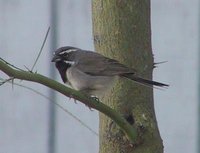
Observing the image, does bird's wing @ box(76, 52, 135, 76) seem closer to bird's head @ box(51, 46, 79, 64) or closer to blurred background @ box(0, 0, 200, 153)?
bird's head @ box(51, 46, 79, 64)

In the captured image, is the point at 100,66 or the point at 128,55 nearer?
the point at 128,55

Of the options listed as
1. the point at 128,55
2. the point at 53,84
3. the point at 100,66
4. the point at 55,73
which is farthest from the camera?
the point at 55,73

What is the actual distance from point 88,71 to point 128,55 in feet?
0.75

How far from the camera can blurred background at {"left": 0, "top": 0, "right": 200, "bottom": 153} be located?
346 cm

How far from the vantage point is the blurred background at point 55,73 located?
3459 mm

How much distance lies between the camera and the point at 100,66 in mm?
2078

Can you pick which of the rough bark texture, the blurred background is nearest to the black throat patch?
the rough bark texture

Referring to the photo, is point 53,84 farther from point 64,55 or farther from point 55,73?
point 55,73

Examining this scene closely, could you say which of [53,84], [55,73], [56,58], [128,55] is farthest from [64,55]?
[55,73]

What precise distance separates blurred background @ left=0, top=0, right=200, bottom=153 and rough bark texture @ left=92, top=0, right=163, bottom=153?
148 centimetres

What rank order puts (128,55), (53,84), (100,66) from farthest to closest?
(100,66) → (128,55) → (53,84)

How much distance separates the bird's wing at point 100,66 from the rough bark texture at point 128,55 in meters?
0.02

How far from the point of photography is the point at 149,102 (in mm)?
1938

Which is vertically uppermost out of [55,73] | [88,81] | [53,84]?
[53,84]
